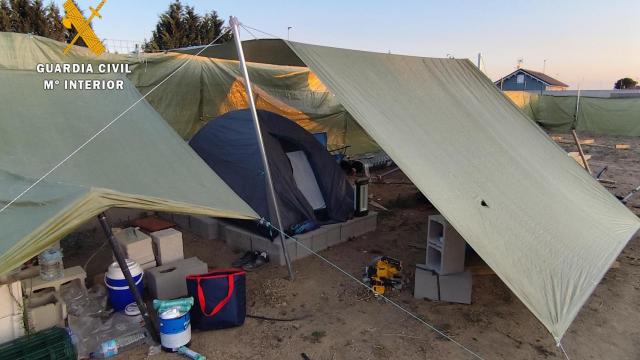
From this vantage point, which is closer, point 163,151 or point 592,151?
point 163,151

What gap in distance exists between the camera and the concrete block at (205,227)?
5.02 m

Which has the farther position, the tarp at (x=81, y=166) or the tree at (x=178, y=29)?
the tree at (x=178, y=29)

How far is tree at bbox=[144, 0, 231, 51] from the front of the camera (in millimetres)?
17828

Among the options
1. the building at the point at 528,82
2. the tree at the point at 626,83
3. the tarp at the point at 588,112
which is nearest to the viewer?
the tarp at the point at 588,112

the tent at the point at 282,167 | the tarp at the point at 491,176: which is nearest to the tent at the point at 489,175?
the tarp at the point at 491,176

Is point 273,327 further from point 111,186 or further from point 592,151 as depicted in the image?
point 592,151

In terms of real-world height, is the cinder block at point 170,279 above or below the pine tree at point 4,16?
below

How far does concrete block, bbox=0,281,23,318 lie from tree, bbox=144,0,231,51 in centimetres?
1643

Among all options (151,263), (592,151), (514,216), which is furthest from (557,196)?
(592,151)

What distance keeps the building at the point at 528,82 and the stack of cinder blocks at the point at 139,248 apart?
31.9m

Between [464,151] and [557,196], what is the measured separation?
3.48 feet

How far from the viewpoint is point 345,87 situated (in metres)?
3.18

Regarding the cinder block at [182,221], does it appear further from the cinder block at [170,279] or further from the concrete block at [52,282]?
the concrete block at [52,282]

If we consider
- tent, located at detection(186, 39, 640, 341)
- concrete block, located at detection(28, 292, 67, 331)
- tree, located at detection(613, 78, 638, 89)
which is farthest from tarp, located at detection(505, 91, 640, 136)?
tree, located at detection(613, 78, 638, 89)
